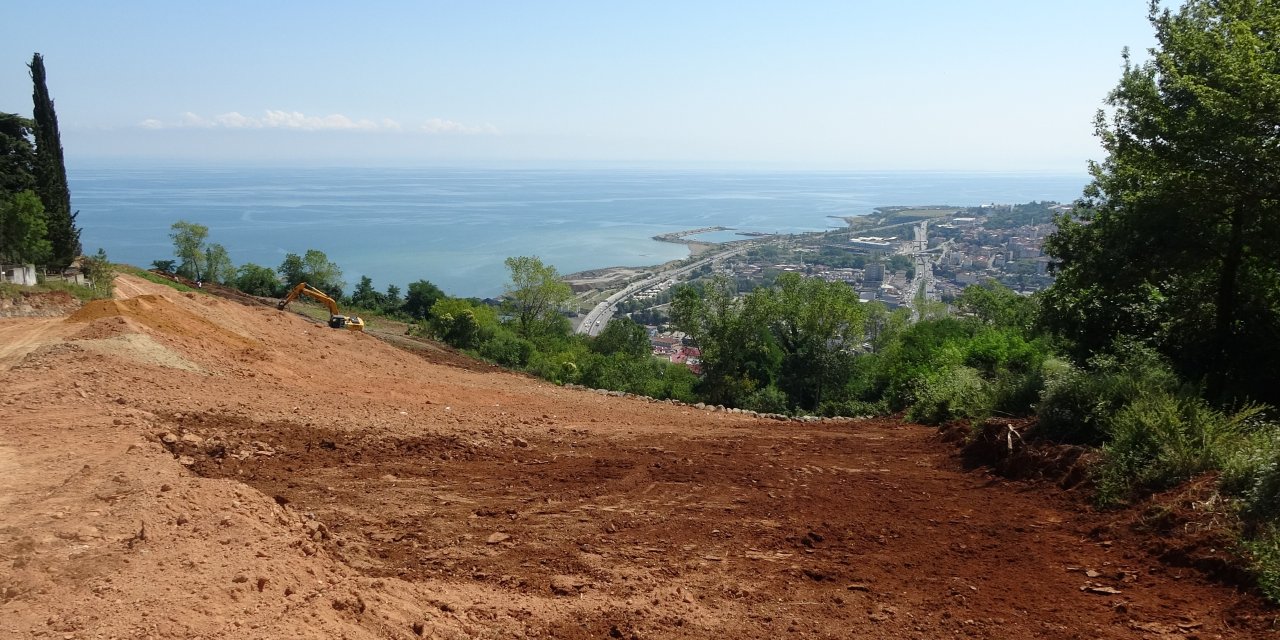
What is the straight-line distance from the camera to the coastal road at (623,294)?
53.5m

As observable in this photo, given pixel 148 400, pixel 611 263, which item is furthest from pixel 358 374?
pixel 611 263

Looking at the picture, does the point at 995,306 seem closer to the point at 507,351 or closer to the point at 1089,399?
the point at 507,351

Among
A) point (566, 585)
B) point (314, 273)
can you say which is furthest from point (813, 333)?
point (314, 273)

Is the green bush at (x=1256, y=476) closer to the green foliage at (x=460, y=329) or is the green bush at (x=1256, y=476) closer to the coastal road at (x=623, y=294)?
the green foliage at (x=460, y=329)

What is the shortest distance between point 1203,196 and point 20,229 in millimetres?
28564

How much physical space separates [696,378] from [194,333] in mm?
19163

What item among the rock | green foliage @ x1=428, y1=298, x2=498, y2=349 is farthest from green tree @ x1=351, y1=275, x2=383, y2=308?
the rock

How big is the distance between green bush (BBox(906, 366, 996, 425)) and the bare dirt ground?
1.12m

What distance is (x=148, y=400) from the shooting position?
975 cm

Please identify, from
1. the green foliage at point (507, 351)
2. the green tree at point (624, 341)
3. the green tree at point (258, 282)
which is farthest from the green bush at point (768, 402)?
the green tree at point (258, 282)

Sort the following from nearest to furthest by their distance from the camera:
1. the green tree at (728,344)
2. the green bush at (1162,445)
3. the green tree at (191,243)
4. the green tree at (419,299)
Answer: the green bush at (1162,445) < the green tree at (728,344) < the green tree at (419,299) < the green tree at (191,243)

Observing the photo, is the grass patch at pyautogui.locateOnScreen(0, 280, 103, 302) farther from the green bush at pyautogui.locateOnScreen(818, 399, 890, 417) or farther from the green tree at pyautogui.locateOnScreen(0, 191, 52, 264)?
the green bush at pyautogui.locateOnScreen(818, 399, 890, 417)

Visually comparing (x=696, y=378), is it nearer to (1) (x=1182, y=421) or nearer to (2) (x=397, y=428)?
(2) (x=397, y=428)

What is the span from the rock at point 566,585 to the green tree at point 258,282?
48549 millimetres
